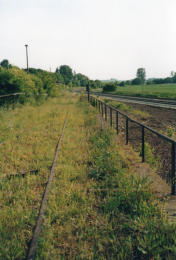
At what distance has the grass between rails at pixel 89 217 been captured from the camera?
9.23ft

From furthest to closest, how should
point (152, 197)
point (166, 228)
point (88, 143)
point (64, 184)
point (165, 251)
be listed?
point (88, 143), point (64, 184), point (152, 197), point (166, 228), point (165, 251)

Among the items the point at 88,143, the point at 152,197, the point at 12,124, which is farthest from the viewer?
the point at 12,124

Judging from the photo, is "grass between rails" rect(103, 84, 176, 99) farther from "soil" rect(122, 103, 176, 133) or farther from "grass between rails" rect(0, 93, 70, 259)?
"grass between rails" rect(0, 93, 70, 259)

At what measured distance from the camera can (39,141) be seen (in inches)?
350

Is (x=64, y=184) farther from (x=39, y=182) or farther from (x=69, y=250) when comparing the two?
(x=69, y=250)

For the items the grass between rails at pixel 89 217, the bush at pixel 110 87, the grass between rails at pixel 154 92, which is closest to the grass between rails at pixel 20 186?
the grass between rails at pixel 89 217

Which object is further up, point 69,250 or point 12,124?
point 12,124

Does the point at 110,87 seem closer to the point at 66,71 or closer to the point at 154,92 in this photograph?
the point at 154,92

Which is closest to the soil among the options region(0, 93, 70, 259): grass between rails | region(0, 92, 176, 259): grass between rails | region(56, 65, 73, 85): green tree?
region(0, 93, 70, 259): grass between rails

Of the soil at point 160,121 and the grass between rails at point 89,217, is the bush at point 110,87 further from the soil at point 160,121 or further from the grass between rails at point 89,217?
the grass between rails at point 89,217

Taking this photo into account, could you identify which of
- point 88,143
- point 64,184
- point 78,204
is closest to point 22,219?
point 78,204

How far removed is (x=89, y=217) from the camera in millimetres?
3604

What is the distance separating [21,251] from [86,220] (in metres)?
1.07

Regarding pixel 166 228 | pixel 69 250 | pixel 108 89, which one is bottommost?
pixel 69 250
